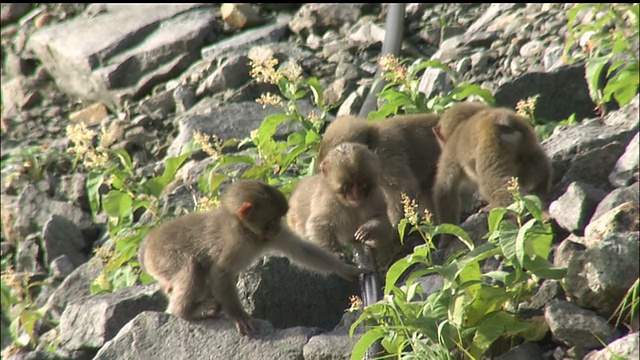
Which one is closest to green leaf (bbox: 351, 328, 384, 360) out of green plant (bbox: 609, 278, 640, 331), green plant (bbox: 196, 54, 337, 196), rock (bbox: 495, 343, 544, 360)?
rock (bbox: 495, 343, 544, 360)

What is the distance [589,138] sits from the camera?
7.11 metres

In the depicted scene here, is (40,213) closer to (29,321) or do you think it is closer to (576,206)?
(29,321)

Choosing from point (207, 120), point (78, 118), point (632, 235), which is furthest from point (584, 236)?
point (78, 118)

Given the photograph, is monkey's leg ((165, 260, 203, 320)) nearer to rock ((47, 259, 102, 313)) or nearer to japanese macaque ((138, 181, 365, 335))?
japanese macaque ((138, 181, 365, 335))

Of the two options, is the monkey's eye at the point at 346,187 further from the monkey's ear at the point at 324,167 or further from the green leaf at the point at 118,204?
the green leaf at the point at 118,204

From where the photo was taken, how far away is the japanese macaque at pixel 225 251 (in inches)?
251

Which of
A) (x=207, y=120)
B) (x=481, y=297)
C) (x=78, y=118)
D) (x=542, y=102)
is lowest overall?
(x=78, y=118)

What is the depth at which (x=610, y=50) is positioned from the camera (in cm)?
821

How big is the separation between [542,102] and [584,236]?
7.86ft

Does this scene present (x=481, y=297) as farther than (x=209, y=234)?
No

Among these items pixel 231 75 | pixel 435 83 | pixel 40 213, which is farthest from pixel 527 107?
pixel 40 213

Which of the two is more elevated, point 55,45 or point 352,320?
point 352,320

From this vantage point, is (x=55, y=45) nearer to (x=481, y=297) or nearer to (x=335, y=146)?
(x=335, y=146)

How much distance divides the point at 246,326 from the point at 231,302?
165mm
